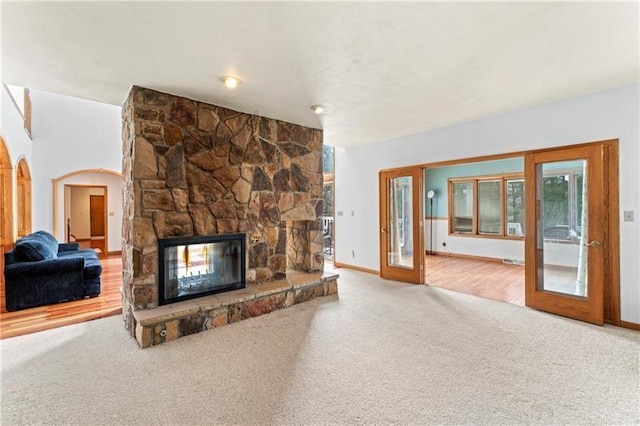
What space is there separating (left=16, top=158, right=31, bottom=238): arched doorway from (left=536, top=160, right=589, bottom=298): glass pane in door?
8758 mm

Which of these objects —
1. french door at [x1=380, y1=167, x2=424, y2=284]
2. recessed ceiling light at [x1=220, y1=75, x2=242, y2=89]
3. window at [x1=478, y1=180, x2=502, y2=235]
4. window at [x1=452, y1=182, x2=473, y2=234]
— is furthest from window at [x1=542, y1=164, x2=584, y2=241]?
window at [x1=452, y1=182, x2=473, y2=234]

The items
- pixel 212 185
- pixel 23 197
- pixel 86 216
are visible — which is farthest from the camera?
pixel 86 216

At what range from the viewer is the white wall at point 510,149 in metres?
3.08

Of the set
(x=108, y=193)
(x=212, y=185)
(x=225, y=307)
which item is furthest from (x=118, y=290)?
(x=108, y=193)

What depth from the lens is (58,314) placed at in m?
3.63

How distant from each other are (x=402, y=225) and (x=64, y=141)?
7725 mm

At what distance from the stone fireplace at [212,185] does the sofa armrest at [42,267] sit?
1443 mm

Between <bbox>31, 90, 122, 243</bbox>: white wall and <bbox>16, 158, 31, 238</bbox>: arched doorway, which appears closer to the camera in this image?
<bbox>16, 158, 31, 238</bbox>: arched doorway

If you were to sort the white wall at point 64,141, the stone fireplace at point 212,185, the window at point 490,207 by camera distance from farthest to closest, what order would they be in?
the window at point 490,207
the white wall at point 64,141
the stone fireplace at point 212,185

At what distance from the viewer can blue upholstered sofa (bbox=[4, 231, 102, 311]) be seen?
12.3ft

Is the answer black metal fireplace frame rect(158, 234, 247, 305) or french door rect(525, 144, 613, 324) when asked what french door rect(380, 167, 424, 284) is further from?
black metal fireplace frame rect(158, 234, 247, 305)

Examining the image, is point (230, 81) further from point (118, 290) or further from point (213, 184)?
point (118, 290)

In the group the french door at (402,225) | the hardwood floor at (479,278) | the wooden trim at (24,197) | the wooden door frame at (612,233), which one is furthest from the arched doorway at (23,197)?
the wooden door frame at (612,233)

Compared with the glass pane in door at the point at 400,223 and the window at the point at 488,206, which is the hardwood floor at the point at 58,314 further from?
the window at the point at 488,206
